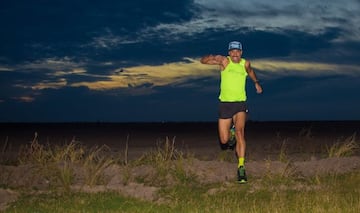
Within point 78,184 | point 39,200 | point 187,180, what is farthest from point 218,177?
point 39,200

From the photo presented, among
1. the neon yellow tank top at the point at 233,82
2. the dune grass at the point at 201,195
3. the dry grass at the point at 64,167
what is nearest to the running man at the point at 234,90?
the neon yellow tank top at the point at 233,82

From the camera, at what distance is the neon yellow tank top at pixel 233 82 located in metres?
11.4

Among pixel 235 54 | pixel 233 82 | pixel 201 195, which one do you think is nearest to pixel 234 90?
pixel 233 82

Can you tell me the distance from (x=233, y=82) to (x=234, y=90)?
0.16 m

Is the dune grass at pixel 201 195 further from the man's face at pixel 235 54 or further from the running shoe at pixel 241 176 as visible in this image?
the man's face at pixel 235 54

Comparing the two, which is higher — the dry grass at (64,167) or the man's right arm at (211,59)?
the man's right arm at (211,59)

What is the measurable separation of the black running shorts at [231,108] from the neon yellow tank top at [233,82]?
0.08 m

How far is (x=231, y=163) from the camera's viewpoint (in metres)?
14.7

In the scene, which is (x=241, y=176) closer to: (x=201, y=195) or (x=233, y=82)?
(x=201, y=195)

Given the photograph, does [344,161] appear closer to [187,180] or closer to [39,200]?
[187,180]

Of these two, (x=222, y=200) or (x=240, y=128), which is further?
(x=240, y=128)

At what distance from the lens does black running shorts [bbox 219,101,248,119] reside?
38.1ft

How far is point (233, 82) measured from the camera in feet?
37.7

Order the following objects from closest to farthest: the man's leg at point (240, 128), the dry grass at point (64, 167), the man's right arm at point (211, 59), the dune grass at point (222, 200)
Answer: the dune grass at point (222, 200), the man's right arm at point (211, 59), the man's leg at point (240, 128), the dry grass at point (64, 167)
